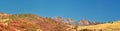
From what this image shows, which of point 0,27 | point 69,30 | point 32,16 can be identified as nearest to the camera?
point 0,27

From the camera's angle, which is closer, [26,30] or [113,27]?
[26,30]

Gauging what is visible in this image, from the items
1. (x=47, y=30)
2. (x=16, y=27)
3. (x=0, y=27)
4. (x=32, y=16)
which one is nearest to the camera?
(x=0, y=27)

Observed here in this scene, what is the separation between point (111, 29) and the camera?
7075cm

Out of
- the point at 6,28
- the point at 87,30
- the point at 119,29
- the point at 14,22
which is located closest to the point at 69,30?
the point at 87,30

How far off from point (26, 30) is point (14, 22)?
110 inches

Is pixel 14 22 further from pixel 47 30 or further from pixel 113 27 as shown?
pixel 113 27

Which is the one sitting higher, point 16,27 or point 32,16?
point 32,16

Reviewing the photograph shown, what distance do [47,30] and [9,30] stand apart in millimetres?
21907

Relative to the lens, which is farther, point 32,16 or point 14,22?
point 32,16

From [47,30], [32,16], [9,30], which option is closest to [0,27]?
[9,30]

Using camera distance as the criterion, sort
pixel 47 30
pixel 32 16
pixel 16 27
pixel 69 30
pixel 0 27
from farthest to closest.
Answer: pixel 32 16 → pixel 69 30 → pixel 47 30 → pixel 16 27 → pixel 0 27

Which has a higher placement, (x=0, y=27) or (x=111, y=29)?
(x=111, y=29)

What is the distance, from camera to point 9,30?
4731 cm

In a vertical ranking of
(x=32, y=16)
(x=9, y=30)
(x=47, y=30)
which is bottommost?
(x=9, y=30)
